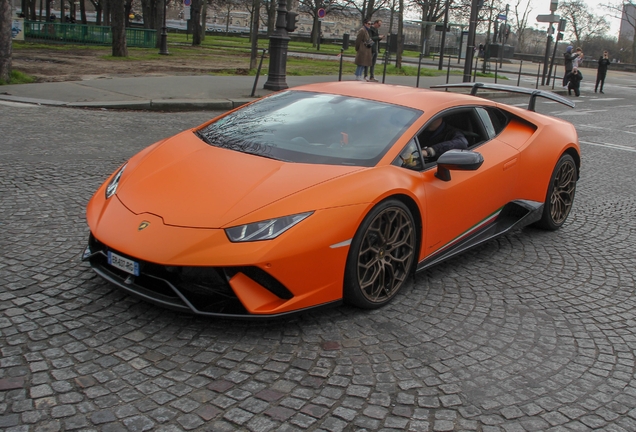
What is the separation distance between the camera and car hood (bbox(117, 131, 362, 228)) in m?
3.49

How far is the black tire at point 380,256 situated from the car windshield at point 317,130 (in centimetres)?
39

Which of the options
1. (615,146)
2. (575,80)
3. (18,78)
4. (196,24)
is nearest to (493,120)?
(615,146)

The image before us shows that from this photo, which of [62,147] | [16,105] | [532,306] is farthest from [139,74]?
[532,306]

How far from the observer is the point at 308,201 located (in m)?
3.55

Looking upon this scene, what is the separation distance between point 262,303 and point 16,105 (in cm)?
959

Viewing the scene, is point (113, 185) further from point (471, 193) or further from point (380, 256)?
point (471, 193)

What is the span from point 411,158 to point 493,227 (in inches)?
45.3

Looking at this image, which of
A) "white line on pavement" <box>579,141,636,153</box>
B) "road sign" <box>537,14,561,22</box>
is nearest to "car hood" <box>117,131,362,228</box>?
"white line on pavement" <box>579,141,636,153</box>

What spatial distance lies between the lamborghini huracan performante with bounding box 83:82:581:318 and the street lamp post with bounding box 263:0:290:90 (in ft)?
35.0

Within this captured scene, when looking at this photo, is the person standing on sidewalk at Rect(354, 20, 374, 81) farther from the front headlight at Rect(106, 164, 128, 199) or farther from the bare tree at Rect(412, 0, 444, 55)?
the front headlight at Rect(106, 164, 128, 199)

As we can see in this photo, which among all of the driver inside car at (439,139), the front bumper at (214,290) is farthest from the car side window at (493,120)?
the front bumper at (214,290)

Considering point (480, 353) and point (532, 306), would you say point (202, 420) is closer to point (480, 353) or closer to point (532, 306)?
point (480, 353)

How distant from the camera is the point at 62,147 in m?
8.06

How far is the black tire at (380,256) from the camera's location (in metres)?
3.69
